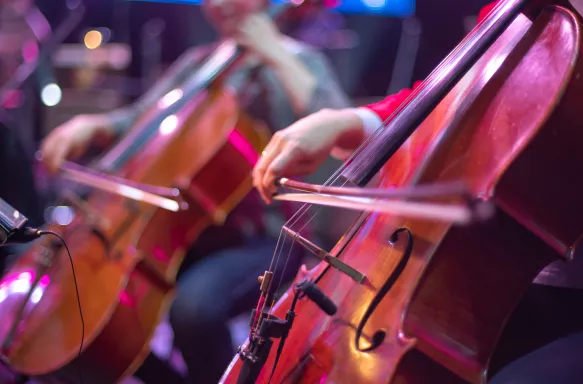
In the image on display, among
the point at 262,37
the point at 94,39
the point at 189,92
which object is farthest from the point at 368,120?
the point at 94,39

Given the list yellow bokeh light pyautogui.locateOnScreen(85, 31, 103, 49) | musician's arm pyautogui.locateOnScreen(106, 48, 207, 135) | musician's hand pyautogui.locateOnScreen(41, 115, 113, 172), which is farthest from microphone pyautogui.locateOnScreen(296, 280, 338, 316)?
yellow bokeh light pyautogui.locateOnScreen(85, 31, 103, 49)

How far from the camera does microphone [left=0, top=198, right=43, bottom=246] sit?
792mm

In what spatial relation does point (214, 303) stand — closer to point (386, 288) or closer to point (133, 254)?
point (133, 254)

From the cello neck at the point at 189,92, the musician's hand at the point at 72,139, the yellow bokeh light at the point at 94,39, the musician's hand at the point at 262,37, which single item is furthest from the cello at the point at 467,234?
the yellow bokeh light at the point at 94,39

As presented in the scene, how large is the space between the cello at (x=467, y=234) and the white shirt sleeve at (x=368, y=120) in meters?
0.24

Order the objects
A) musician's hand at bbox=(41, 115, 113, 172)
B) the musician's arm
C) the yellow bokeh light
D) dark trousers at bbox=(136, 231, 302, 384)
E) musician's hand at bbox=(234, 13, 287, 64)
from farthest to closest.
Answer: the yellow bokeh light → the musician's arm → musician's hand at bbox=(41, 115, 113, 172) → musician's hand at bbox=(234, 13, 287, 64) → dark trousers at bbox=(136, 231, 302, 384)

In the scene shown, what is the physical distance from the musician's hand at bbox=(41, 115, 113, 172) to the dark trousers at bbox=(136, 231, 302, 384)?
0.53 meters

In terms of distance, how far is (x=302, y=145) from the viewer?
91cm

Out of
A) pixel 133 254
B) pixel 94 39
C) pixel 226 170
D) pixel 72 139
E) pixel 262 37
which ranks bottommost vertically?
pixel 133 254

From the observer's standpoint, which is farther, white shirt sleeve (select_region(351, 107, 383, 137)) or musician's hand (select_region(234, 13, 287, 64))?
musician's hand (select_region(234, 13, 287, 64))

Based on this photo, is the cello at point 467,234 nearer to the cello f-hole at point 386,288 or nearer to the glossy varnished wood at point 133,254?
the cello f-hole at point 386,288

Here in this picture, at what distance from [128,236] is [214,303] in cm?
25

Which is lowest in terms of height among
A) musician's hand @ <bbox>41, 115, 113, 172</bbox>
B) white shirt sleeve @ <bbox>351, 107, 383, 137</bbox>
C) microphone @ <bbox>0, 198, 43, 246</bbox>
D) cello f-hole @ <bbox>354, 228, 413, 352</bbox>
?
cello f-hole @ <bbox>354, 228, 413, 352</bbox>

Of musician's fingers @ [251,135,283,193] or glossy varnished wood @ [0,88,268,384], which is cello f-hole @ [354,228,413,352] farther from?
glossy varnished wood @ [0,88,268,384]
